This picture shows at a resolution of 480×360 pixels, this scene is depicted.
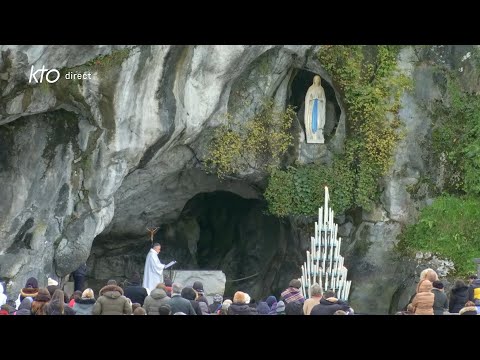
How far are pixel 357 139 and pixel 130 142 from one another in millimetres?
5024

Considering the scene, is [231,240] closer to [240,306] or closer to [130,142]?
[130,142]

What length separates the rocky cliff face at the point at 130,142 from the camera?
21359 millimetres

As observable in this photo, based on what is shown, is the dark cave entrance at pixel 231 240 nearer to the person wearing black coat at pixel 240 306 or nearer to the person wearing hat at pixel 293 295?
the person wearing hat at pixel 293 295

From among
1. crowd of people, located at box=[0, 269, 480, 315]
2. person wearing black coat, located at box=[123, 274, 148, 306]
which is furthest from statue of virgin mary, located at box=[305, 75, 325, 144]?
person wearing black coat, located at box=[123, 274, 148, 306]

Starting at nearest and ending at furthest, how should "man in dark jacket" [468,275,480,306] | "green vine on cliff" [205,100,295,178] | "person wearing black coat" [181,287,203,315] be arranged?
"person wearing black coat" [181,287,203,315]
"man in dark jacket" [468,275,480,306]
"green vine on cliff" [205,100,295,178]

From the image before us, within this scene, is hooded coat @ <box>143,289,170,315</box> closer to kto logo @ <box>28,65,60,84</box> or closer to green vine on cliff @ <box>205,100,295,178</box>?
kto logo @ <box>28,65,60,84</box>

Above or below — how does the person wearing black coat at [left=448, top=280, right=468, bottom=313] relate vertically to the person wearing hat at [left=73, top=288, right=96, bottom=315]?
above

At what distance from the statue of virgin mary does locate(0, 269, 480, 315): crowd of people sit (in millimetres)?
8368

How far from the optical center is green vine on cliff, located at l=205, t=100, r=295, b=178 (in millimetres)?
24719

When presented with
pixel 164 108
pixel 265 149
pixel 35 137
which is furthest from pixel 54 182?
pixel 265 149

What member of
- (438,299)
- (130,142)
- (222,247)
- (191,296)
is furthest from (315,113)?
(191,296)

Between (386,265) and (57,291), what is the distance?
36.8ft

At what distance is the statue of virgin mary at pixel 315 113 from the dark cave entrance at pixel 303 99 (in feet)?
1.03

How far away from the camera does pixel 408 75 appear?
24.9 m
